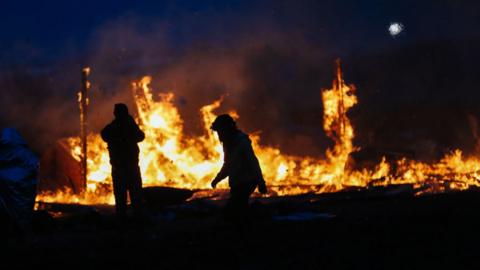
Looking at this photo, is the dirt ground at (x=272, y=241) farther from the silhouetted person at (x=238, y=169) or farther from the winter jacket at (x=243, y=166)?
the winter jacket at (x=243, y=166)

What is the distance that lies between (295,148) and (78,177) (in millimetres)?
9978

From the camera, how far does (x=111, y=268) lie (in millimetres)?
5496

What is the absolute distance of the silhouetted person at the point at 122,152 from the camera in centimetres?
941

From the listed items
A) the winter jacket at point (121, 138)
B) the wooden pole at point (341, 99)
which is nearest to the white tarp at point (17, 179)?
the winter jacket at point (121, 138)

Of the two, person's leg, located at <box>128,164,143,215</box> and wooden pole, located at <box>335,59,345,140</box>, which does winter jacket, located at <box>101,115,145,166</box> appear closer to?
person's leg, located at <box>128,164,143,215</box>

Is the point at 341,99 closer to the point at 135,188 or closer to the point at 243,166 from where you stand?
the point at 135,188

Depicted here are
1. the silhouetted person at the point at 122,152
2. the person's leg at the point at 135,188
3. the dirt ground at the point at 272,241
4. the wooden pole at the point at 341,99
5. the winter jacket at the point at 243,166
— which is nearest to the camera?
the dirt ground at the point at 272,241

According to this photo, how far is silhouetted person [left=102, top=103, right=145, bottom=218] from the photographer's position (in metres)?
9.41

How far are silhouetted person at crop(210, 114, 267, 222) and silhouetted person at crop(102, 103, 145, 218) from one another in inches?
112

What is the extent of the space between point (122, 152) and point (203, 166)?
10.3m

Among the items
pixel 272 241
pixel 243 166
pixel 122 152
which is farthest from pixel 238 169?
pixel 122 152

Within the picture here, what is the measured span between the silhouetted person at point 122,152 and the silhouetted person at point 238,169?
2.85 metres

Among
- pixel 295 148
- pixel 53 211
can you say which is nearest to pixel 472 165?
pixel 295 148

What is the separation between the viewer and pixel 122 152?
9.46 m
